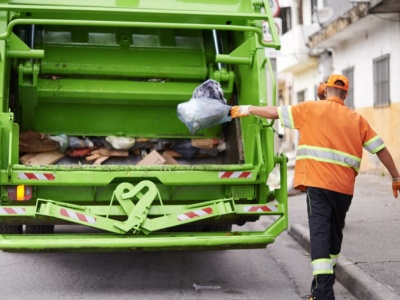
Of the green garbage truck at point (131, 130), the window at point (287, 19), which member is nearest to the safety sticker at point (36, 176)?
the green garbage truck at point (131, 130)

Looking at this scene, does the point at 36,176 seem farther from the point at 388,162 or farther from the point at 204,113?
the point at 388,162

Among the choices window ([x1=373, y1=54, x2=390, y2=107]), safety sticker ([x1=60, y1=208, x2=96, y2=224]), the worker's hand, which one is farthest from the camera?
window ([x1=373, y1=54, x2=390, y2=107])

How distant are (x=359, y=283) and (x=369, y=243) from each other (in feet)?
5.11

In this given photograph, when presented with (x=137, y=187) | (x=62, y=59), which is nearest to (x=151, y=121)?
(x=62, y=59)

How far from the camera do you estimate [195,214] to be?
17.2 ft

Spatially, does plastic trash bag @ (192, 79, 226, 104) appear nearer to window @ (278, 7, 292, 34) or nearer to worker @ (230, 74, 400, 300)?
worker @ (230, 74, 400, 300)

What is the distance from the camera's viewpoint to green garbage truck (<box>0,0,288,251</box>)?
16.9 feet

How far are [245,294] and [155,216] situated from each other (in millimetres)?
833

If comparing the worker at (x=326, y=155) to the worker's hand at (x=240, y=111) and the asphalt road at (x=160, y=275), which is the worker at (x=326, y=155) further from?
the asphalt road at (x=160, y=275)

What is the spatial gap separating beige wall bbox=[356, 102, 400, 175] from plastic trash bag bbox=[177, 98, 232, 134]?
817 centimetres

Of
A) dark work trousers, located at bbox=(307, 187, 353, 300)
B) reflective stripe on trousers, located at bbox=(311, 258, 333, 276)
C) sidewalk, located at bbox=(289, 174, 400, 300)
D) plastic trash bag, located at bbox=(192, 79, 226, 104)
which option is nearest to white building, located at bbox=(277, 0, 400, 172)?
sidewalk, located at bbox=(289, 174, 400, 300)

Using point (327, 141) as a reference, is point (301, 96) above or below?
below

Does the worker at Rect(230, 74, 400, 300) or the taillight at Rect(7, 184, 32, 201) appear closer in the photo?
the worker at Rect(230, 74, 400, 300)

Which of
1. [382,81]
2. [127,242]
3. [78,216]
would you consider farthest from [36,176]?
[382,81]
